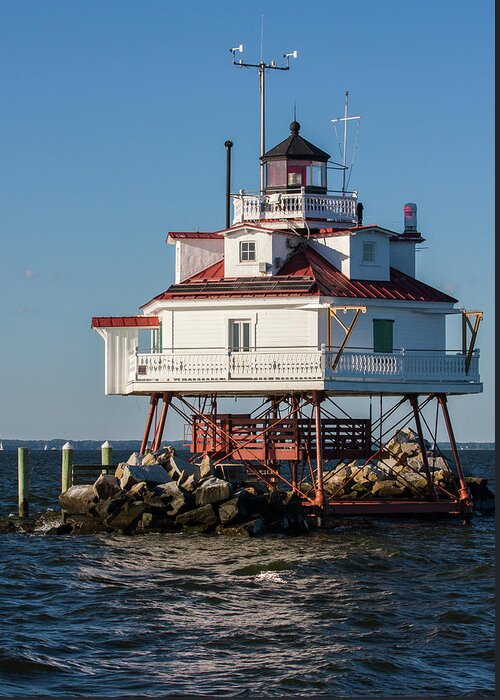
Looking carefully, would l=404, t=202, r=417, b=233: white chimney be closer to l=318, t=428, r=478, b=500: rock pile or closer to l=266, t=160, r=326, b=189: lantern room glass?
l=266, t=160, r=326, b=189: lantern room glass

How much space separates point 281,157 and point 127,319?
7.54 m

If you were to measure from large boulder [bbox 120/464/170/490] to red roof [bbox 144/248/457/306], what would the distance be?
18.2 ft

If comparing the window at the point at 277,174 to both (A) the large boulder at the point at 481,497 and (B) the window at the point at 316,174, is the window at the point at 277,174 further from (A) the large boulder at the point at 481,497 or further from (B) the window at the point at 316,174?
(A) the large boulder at the point at 481,497

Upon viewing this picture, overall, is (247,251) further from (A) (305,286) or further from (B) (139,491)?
(B) (139,491)

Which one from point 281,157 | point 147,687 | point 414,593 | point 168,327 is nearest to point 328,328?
point 168,327

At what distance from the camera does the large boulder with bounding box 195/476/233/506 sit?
117 ft

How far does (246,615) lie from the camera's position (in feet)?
82.1

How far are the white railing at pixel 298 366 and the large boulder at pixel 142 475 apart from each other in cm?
296

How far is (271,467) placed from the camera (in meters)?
42.3

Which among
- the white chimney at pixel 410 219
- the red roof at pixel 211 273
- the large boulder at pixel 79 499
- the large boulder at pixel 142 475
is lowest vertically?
the large boulder at pixel 79 499

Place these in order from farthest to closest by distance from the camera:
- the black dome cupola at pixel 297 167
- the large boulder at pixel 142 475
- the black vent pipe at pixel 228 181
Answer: the black vent pipe at pixel 228 181 → the black dome cupola at pixel 297 167 → the large boulder at pixel 142 475

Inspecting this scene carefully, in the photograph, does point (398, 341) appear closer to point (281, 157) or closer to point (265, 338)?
point (265, 338)

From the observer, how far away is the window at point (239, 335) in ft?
130

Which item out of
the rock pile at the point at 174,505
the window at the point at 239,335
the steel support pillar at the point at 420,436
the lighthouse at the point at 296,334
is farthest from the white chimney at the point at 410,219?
the rock pile at the point at 174,505
